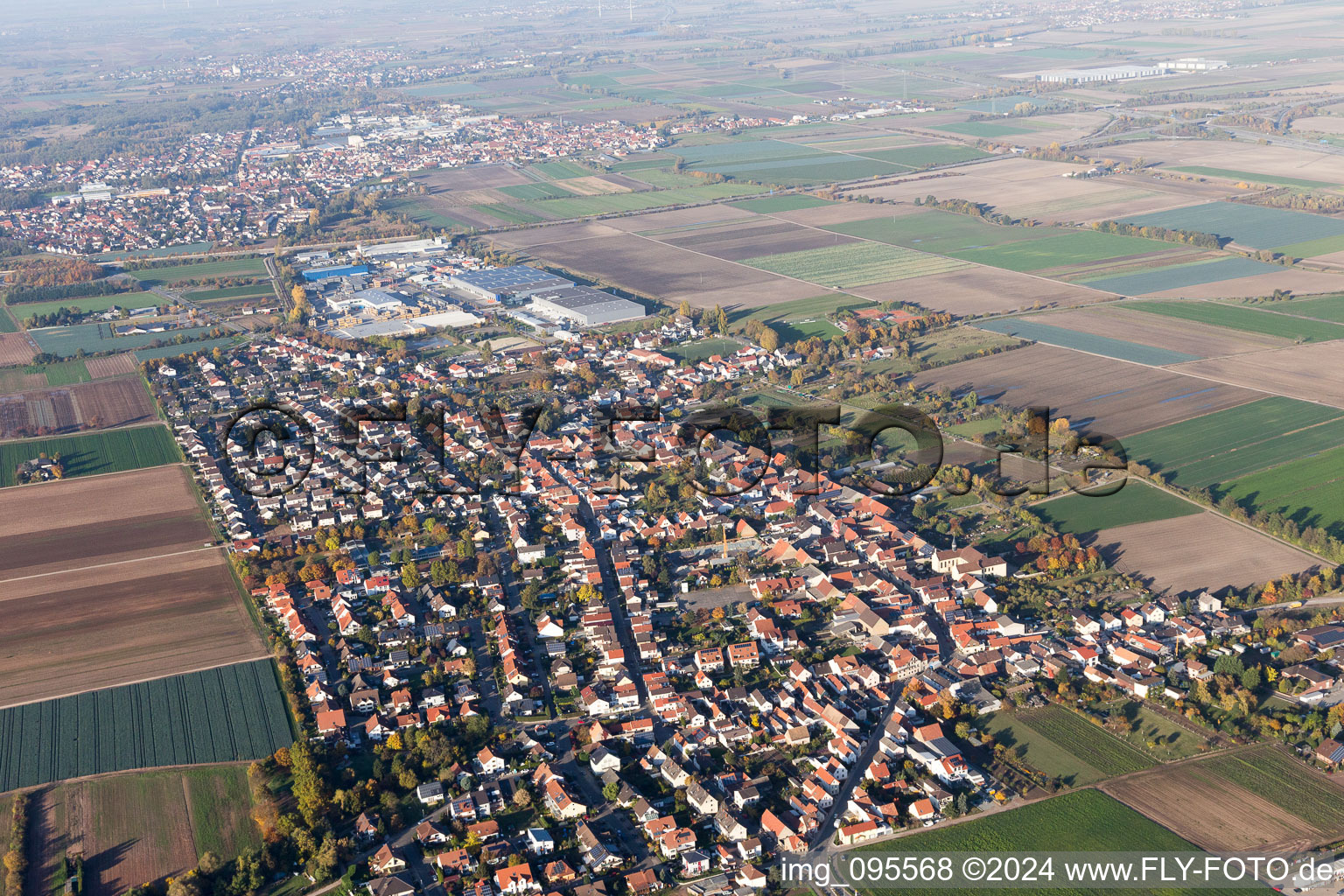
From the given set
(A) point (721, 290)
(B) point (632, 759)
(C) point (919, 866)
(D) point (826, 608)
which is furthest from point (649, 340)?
(C) point (919, 866)

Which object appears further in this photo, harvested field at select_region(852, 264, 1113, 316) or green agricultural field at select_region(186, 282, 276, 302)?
green agricultural field at select_region(186, 282, 276, 302)

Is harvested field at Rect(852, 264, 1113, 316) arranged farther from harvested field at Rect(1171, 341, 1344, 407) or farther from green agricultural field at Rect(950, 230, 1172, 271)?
harvested field at Rect(1171, 341, 1344, 407)

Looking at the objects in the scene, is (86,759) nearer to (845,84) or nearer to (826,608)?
(826,608)

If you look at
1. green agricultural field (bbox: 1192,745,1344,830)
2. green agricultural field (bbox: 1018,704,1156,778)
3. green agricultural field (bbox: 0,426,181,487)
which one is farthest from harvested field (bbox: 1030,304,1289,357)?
green agricultural field (bbox: 0,426,181,487)

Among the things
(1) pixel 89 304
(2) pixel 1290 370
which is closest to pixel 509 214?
(1) pixel 89 304

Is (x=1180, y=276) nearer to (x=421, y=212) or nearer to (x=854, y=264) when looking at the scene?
(x=854, y=264)

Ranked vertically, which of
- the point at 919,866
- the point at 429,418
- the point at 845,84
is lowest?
the point at 919,866

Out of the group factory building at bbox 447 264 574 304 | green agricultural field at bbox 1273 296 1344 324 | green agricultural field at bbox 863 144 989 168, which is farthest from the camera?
green agricultural field at bbox 863 144 989 168
